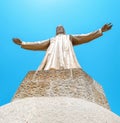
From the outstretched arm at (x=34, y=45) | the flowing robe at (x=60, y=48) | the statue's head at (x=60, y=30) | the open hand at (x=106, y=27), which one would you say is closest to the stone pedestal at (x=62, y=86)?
the flowing robe at (x=60, y=48)

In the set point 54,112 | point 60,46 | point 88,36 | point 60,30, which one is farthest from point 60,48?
A: point 54,112

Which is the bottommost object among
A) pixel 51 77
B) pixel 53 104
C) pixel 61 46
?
pixel 53 104

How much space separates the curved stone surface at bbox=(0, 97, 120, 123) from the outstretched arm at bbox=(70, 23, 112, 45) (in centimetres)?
301

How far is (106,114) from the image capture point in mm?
3711

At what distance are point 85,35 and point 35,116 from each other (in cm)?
376

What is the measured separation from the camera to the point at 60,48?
640 centimetres

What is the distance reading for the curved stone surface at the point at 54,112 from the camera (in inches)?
133

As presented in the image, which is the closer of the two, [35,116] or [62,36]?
[35,116]

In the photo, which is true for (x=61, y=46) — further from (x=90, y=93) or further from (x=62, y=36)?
(x=90, y=93)

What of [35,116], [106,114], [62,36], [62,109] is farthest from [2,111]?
[62,36]

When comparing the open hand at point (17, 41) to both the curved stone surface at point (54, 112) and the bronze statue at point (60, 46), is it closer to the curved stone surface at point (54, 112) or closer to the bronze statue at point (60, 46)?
the bronze statue at point (60, 46)

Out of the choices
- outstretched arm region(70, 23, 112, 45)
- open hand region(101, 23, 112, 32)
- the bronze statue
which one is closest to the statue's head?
the bronze statue

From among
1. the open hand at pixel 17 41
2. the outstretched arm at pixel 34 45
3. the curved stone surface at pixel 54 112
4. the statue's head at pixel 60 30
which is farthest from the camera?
the statue's head at pixel 60 30

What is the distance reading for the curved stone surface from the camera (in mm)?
3383
